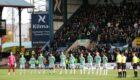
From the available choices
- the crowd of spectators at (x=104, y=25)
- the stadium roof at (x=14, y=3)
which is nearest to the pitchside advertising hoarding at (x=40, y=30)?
the crowd of spectators at (x=104, y=25)

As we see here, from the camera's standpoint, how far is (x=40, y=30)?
71.6 meters

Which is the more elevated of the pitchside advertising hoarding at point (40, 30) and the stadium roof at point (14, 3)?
the stadium roof at point (14, 3)

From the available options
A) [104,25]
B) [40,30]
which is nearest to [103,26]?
[104,25]

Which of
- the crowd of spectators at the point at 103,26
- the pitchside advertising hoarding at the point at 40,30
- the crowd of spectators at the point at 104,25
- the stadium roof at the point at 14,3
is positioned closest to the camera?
the stadium roof at the point at 14,3

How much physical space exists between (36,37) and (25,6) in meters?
8.35

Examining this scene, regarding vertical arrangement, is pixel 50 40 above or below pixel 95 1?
below

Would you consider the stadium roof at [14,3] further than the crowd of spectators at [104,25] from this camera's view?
No

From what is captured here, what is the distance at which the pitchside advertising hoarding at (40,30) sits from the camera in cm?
7169

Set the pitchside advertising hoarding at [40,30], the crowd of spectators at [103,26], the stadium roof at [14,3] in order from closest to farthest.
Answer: the stadium roof at [14,3] < the crowd of spectators at [103,26] < the pitchside advertising hoarding at [40,30]

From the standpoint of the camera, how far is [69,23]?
247ft

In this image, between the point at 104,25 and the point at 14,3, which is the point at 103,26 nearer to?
the point at 104,25

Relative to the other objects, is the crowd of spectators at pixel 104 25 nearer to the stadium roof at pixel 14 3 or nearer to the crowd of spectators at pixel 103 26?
the crowd of spectators at pixel 103 26

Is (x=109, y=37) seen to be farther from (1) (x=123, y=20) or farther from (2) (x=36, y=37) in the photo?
(2) (x=36, y=37)

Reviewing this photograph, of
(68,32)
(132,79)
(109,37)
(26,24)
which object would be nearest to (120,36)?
(109,37)
